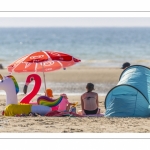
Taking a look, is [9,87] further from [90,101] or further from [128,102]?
[128,102]

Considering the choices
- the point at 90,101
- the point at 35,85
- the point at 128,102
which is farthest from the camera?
the point at 35,85

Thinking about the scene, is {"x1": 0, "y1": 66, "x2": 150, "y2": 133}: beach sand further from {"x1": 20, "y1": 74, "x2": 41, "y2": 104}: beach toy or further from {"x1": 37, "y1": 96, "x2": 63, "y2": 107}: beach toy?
{"x1": 20, "y1": 74, "x2": 41, "y2": 104}: beach toy

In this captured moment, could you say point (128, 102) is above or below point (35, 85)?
below

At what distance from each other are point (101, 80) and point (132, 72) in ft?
28.9

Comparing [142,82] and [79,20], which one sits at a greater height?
[79,20]

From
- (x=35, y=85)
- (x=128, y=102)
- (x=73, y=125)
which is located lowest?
(x=73, y=125)

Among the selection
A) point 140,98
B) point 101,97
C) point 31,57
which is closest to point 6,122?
point 31,57

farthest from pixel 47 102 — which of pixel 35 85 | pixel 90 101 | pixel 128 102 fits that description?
pixel 128 102

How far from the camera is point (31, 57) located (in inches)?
433

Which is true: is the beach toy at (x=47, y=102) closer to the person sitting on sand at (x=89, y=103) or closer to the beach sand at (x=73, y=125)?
the person sitting on sand at (x=89, y=103)

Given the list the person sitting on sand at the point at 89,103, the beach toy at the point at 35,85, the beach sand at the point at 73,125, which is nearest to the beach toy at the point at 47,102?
the person sitting on sand at the point at 89,103

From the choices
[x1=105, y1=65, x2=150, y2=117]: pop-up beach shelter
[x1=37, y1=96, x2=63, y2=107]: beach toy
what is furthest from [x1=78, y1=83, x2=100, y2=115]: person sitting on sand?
[x1=37, y1=96, x2=63, y2=107]: beach toy

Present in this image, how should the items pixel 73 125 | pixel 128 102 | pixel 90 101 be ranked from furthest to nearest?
pixel 90 101
pixel 128 102
pixel 73 125
